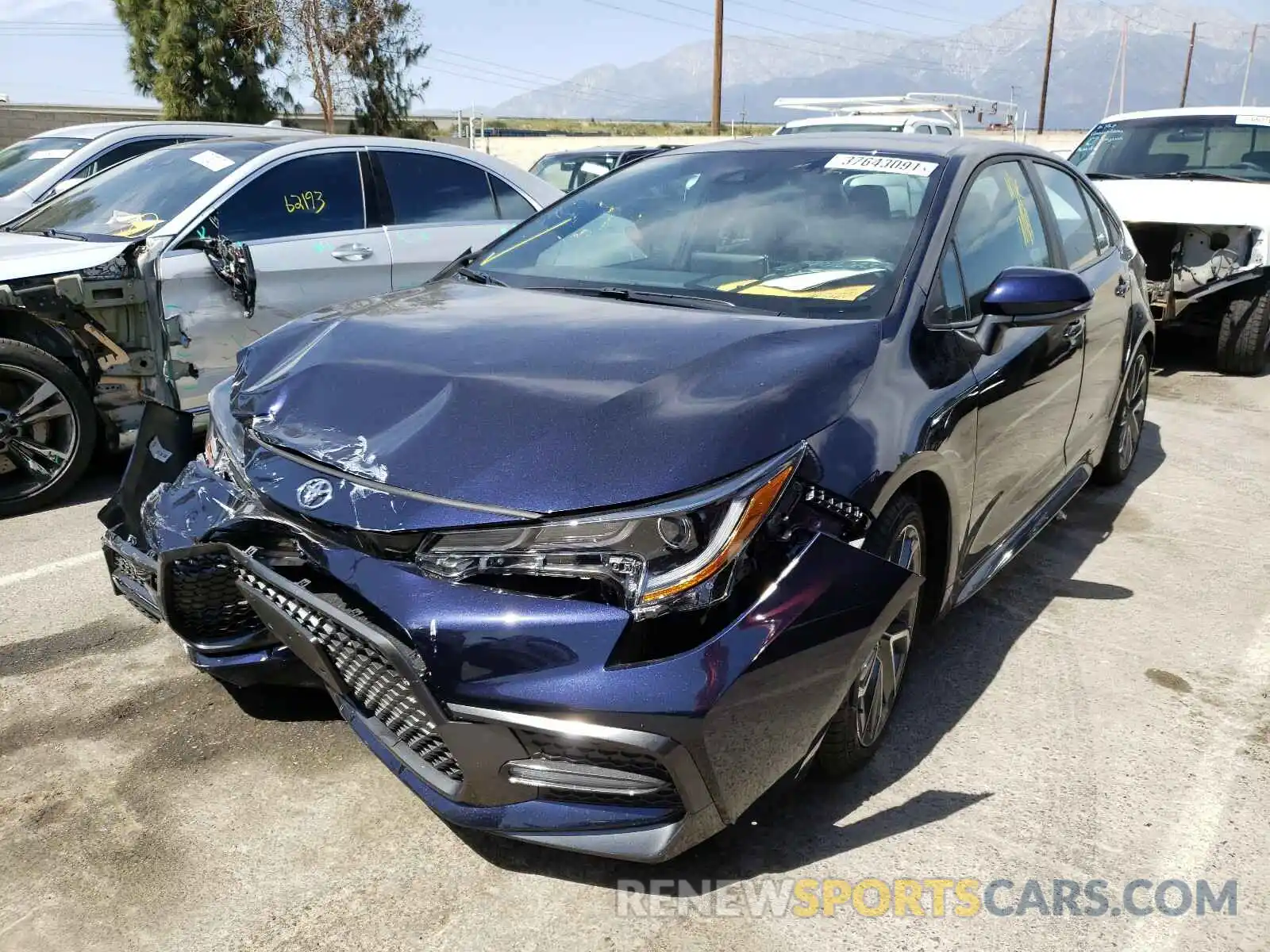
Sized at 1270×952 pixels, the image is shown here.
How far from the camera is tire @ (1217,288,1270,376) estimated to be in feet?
24.9

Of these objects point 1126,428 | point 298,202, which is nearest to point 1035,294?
point 1126,428

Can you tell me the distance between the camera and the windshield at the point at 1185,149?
8.13 m

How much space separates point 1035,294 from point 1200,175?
6457 millimetres

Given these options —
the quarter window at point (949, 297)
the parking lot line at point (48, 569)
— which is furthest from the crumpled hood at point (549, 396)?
the parking lot line at point (48, 569)

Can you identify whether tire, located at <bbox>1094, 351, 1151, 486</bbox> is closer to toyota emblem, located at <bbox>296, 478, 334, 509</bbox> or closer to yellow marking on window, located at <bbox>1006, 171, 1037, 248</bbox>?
yellow marking on window, located at <bbox>1006, 171, 1037, 248</bbox>

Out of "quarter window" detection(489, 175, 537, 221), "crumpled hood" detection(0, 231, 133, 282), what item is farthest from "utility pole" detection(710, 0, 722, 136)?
"crumpled hood" detection(0, 231, 133, 282)

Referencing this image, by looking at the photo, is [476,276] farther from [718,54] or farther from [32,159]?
[718,54]

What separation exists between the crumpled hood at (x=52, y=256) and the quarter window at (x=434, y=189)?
5.01ft

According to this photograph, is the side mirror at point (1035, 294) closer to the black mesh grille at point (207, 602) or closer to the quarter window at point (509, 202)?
the black mesh grille at point (207, 602)

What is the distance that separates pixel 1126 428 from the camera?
5.02 meters

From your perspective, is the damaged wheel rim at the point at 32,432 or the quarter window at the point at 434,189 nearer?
the damaged wheel rim at the point at 32,432

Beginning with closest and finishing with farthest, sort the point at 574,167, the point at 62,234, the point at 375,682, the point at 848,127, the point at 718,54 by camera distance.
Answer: the point at 375,682
the point at 62,234
the point at 848,127
the point at 574,167
the point at 718,54

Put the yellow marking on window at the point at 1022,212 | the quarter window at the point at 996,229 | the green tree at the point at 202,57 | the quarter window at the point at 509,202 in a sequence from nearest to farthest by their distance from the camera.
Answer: the quarter window at the point at 996,229 < the yellow marking on window at the point at 1022,212 < the quarter window at the point at 509,202 < the green tree at the point at 202,57

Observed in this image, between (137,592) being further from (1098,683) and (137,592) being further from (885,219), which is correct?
(1098,683)
